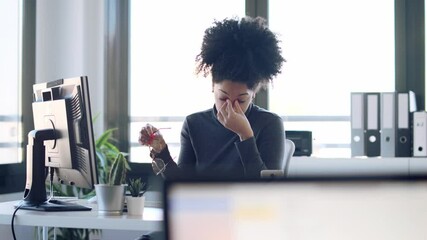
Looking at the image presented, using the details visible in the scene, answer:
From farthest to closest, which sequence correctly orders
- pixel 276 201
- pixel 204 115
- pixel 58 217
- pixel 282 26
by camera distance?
1. pixel 282 26
2. pixel 204 115
3. pixel 58 217
4. pixel 276 201

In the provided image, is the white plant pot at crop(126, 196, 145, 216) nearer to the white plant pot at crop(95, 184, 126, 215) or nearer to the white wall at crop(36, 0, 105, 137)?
the white plant pot at crop(95, 184, 126, 215)

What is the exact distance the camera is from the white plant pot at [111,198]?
6.97 ft

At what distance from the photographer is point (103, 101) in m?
4.30

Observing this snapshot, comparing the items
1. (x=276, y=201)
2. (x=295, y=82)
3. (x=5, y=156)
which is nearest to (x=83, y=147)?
(x=276, y=201)

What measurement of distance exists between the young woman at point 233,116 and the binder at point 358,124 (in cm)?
105

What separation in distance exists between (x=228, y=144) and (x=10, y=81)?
206 centimetres

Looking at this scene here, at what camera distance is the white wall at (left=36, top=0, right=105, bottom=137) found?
4117mm

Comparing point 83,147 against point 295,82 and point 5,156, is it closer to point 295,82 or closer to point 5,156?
point 5,156

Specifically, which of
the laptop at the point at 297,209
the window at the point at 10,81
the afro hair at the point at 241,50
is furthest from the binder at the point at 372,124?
the laptop at the point at 297,209

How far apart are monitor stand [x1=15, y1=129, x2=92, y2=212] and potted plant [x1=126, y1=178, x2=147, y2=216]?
0.21 m

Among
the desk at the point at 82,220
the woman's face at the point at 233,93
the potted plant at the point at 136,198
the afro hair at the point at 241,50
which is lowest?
the desk at the point at 82,220

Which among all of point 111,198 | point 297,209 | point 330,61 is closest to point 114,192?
point 111,198

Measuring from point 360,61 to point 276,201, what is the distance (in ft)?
11.2

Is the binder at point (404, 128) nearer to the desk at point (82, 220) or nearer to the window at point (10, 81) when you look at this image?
the desk at point (82, 220)
